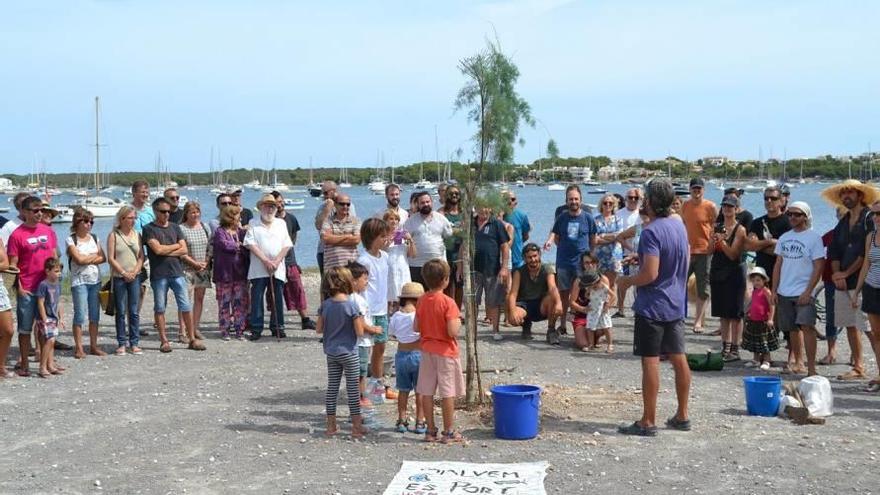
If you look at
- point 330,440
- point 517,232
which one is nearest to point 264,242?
point 517,232

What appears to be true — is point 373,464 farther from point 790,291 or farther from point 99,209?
point 99,209

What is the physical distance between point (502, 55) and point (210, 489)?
4.40 metres

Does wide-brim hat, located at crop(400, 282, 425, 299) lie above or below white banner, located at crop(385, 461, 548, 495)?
above

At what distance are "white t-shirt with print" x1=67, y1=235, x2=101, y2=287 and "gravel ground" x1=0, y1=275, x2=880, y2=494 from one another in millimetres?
956

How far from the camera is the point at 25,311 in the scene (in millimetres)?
10555

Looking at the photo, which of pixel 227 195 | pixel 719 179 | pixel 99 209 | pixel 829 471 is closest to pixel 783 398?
pixel 829 471

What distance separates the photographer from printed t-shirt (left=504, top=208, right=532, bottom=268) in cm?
1316

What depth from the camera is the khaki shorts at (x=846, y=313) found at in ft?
33.2

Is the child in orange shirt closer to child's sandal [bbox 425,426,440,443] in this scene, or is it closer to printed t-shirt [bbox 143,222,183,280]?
child's sandal [bbox 425,426,440,443]

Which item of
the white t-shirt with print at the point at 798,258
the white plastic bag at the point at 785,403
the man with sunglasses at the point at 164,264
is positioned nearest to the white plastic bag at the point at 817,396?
the white plastic bag at the point at 785,403

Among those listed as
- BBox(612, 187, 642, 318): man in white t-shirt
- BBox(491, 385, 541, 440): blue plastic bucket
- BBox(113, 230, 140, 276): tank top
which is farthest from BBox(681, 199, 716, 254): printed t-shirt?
BBox(113, 230, 140, 276): tank top

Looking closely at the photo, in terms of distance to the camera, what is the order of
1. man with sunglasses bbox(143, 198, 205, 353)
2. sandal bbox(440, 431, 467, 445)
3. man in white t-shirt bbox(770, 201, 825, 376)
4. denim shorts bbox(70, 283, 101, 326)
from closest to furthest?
1. sandal bbox(440, 431, 467, 445)
2. man in white t-shirt bbox(770, 201, 825, 376)
3. denim shorts bbox(70, 283, 101, 326)
4. man with sunglasses bbox(143, 198, 205, 353)

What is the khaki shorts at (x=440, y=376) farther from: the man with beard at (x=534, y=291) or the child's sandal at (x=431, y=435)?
the man with beard at (x=534, y=291)

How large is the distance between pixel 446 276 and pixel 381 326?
1834 mm
